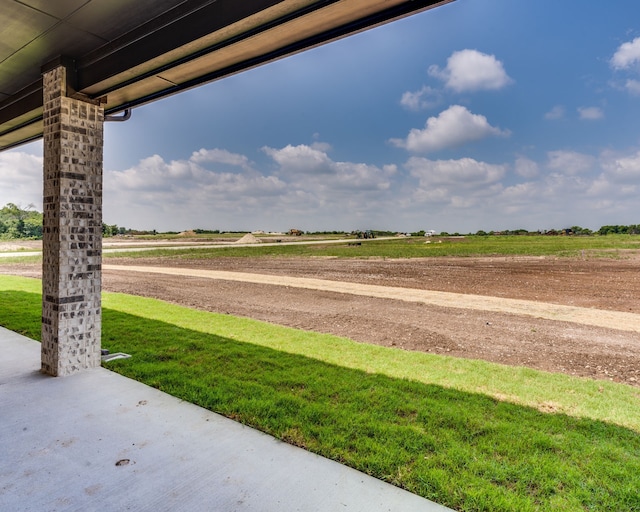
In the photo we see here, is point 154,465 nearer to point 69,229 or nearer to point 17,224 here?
point 69,229

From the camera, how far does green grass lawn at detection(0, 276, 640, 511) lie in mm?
2275

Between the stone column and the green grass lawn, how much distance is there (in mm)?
607

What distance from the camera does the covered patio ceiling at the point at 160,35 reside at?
2.45 meters

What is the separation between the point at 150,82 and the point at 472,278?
46.5 ft

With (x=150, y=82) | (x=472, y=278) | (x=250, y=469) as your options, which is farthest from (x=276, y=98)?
(x=250, y=469)

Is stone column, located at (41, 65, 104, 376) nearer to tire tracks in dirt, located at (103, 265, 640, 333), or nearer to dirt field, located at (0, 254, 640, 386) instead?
dirt field, located at (0, 254, 640, 386)

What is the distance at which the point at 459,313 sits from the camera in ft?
27.5

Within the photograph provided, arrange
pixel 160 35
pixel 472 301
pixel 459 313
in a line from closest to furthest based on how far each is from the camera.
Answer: pixel 160 35, pixel 459 313, pixel 472 301

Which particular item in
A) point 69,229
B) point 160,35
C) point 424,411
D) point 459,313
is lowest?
point 459,313

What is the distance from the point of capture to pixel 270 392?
356cm

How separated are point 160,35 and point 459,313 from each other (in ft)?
26.1

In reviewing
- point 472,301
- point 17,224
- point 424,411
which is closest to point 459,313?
point 472,301

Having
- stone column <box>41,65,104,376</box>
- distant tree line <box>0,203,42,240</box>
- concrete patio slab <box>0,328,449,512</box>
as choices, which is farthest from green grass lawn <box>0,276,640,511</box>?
distant tree line <box>0,203,42,240</box>

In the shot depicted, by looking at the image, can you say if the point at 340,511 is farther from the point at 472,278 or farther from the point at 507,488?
the point at 472,278
